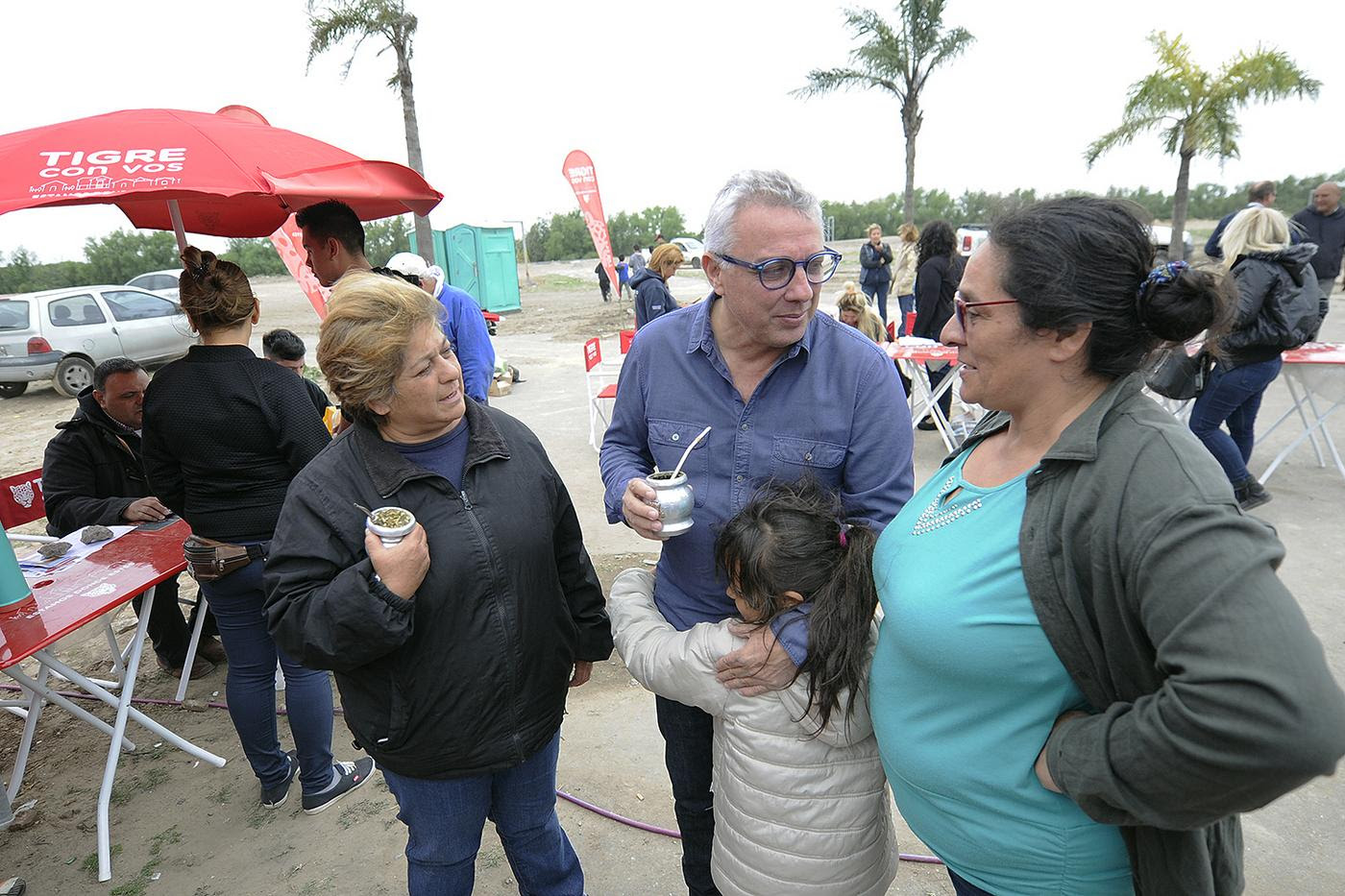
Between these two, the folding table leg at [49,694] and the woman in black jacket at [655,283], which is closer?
the folding table leg at [49,694]

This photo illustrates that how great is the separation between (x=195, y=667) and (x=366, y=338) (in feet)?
10.3

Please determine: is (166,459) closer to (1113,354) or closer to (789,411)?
(789,411)

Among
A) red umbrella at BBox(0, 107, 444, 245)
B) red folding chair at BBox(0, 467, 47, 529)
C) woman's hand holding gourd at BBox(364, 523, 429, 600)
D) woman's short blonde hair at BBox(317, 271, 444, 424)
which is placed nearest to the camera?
woman's hand holding gourd at BBox(364, 523, 429, 600)

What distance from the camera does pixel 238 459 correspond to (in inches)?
97.3

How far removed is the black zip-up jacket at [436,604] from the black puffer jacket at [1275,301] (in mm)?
4580

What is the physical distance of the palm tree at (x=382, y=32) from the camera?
51.2ft

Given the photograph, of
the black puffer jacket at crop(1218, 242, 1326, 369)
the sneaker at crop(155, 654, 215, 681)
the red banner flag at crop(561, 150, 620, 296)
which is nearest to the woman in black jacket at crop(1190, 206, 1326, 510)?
Answer: the black puffer jacket at crop(1218, 242, 1326, 369)

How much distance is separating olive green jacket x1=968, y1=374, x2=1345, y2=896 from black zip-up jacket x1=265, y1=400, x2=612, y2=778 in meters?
1.14

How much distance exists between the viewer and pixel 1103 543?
1.01 metres

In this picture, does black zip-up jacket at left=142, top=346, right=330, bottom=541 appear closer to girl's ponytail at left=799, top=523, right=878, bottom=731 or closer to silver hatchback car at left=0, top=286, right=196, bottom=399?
girl's ponytail at left=799, top=523, right=878, bottom=731

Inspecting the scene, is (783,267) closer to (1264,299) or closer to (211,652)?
(211,652)

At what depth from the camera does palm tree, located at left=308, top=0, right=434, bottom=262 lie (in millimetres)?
15594

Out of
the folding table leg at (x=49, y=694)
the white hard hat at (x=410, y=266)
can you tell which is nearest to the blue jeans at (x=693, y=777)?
the folding table leg at (x=49, y=694)

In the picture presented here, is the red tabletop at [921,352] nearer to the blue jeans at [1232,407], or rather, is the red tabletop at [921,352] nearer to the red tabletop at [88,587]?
the blue jeans at [1232,407]
